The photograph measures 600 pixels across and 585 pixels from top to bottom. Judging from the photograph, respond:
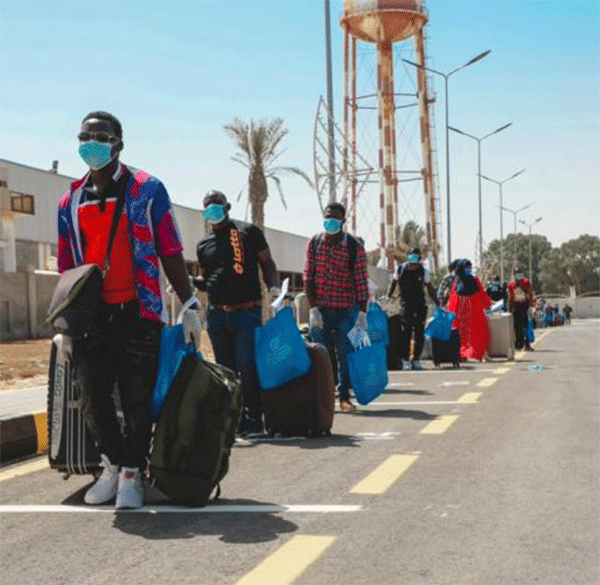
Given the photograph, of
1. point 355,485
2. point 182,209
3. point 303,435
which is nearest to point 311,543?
point 355,485

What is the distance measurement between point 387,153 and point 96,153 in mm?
50730

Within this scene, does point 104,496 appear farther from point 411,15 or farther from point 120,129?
point 411,15

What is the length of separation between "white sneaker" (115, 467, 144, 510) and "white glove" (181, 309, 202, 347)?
671 millimetres

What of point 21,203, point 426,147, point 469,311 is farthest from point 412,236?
point 469,311

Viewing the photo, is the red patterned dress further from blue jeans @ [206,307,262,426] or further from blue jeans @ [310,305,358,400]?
blue jeans @ [206,307,262,426]

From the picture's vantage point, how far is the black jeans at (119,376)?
5355 mm

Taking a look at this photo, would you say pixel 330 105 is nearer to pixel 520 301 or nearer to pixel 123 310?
pixel 520 301

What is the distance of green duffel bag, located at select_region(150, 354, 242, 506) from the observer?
17.4 ft

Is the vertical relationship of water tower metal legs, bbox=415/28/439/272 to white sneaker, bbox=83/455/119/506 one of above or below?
above

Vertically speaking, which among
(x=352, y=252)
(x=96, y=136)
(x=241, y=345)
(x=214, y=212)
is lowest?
(x=241, y=345)

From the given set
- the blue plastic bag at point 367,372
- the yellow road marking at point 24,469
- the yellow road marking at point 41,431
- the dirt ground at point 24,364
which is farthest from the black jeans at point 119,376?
the dirt ground at point 24,364

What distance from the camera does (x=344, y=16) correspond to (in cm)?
5741

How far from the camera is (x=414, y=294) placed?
1585 cm

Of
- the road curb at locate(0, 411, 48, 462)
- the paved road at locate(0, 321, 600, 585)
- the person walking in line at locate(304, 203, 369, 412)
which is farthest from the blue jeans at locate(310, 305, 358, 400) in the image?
the road curb at locate(0, 411, 48, 462)
